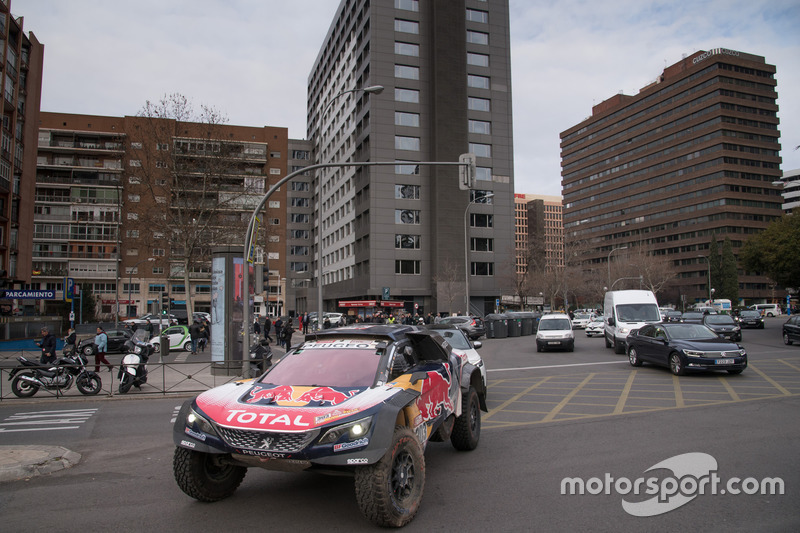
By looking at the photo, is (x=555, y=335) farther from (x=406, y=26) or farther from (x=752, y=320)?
(x=406, y=26)

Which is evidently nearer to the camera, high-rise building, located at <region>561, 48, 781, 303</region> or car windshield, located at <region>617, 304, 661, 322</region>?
car windshield, located at <region>617, 304, 661, 322</region>

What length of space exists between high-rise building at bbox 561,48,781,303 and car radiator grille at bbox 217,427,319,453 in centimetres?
9899

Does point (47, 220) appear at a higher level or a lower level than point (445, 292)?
higher

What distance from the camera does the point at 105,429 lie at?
907 centimetres

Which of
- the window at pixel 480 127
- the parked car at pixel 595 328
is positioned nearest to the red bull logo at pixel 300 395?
the parked car at pixel 595 328

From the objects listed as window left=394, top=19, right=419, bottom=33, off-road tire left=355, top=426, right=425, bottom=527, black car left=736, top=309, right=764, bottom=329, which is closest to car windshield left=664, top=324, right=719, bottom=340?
off-road tire left=355, top=426, right=425, bottom=527

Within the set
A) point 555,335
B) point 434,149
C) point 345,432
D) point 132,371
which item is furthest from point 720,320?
point 434,149

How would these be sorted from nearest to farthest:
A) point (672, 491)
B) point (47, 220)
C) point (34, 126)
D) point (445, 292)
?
point (672, 491)
point (34, 126)
point (445, 292)
point (47, 220)

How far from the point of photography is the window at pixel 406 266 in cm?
5825

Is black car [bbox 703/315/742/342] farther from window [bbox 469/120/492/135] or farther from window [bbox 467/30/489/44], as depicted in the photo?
window [bbox 467/30/489/44]

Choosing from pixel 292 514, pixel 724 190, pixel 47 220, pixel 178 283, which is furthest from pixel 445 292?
pixel 724 190

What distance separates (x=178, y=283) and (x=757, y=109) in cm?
11013

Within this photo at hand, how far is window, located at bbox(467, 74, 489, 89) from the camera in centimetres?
6009

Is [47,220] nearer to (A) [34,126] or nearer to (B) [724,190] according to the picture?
(A) [34,126]
